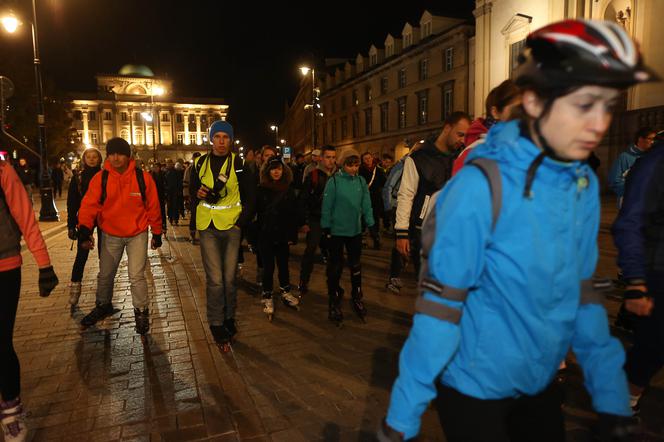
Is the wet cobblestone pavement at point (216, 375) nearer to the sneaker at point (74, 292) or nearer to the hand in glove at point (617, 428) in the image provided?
the sneaker at point (74, 292)

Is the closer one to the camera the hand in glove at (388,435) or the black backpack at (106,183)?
the hand in glove at (388,435)

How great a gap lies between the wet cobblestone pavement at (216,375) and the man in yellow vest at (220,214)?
18.7 inches

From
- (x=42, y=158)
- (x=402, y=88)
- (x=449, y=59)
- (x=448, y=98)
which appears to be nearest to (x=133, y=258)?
(x=42, y=158)

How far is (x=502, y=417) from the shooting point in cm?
159

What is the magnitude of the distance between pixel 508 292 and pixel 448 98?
36.1 metres

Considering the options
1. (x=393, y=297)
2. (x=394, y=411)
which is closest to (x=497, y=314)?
(x=394, y=411)

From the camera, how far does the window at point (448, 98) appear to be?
3469cm

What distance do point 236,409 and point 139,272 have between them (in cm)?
232

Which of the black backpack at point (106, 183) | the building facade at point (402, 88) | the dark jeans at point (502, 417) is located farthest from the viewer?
the building facade at point (402, 88)

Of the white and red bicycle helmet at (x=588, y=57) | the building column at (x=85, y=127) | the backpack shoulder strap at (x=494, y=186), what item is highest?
the building column at (x=85, y=127)

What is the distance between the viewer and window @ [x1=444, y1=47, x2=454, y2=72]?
34.3m

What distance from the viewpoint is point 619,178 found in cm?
685

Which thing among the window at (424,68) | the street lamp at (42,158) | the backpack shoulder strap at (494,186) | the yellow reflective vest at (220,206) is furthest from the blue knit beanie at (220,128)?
the window at (424,68)

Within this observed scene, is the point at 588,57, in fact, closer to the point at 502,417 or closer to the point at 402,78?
the point at 502,417
